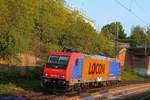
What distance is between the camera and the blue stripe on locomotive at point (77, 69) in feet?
107

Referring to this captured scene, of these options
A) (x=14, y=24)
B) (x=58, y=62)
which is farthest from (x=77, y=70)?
(x=14, y=24)

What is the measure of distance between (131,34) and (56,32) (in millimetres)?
101581

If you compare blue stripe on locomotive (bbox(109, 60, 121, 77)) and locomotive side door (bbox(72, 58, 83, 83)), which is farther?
blue stripe on locomotive (bbox(109, 60, 121, 77))

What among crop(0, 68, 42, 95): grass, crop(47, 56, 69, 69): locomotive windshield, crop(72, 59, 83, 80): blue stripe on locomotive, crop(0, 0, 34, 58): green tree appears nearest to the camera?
crop(0, 68, 42, 95): grass

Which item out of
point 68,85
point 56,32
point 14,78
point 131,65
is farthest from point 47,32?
point 131,65

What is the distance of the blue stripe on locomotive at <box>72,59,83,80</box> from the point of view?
107 ft

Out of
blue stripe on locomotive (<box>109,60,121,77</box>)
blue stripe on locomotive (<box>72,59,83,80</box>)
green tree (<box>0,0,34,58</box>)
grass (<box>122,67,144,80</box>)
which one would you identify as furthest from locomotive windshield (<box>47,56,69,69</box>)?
grass (<box>122,67,144,80</box>)

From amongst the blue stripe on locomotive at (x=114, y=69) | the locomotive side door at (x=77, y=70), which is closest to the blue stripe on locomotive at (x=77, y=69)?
the locomotive side door at (x=77, y=70)

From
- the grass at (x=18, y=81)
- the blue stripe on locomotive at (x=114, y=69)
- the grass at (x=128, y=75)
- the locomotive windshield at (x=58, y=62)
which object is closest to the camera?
the grass at (x=18, y=81)

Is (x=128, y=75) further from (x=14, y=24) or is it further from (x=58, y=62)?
(x=58, y=62)

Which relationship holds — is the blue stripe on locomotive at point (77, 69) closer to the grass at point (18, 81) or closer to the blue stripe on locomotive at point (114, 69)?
the grass at point (18, 81)

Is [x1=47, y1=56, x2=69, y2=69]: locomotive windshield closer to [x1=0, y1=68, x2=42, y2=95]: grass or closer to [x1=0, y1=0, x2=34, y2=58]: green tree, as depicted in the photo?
[x1=0, y1=68, x2=42, y2=95]: grass

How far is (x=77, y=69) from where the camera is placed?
1315 inches

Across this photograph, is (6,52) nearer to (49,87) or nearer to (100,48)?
(49,87)
